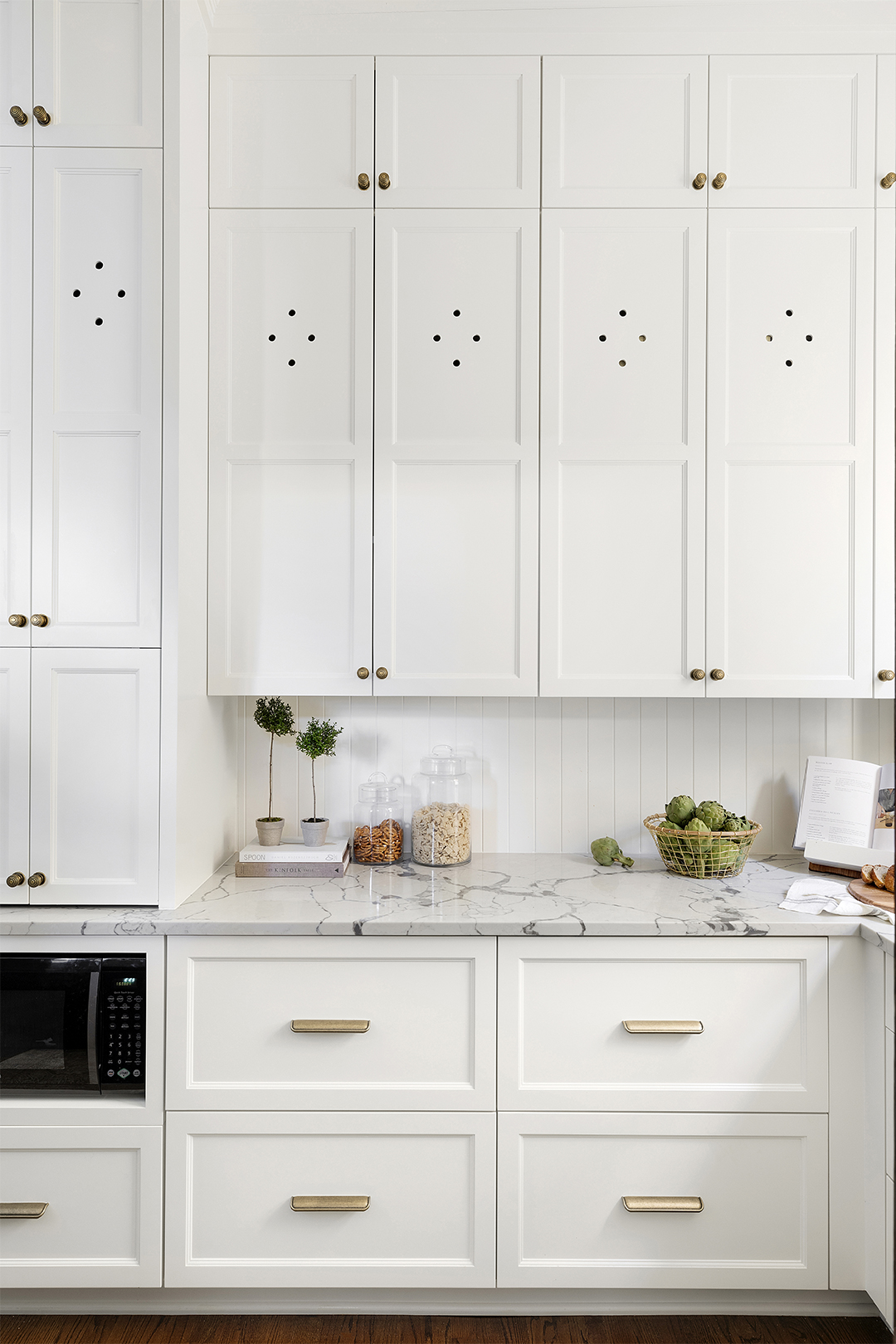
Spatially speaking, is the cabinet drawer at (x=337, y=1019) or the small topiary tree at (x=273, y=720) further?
the small topiary tree at (x=273, y=720)

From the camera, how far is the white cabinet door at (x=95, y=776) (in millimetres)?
1690

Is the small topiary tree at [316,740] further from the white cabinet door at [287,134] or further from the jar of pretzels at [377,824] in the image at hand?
the white cabinet door at [287,134]

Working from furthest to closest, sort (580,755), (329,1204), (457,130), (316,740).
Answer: (580,755)
(316,740)
(457,130)
(329,1204)

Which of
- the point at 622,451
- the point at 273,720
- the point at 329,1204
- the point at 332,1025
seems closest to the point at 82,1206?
the point at 329,1204

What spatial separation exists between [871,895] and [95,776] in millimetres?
1688

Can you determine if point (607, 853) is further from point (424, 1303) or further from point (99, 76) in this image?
point (99, 76)

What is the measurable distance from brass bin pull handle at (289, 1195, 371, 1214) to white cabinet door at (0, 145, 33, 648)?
1.26 metres

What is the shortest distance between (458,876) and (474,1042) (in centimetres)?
42

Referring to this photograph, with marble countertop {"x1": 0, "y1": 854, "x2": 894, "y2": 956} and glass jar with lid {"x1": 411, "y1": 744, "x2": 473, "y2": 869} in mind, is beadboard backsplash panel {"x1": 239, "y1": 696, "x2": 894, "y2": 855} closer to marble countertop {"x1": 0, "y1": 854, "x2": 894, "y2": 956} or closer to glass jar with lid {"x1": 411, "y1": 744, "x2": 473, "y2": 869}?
glass jar with lid {"x1": 411, "y1": 744, "x2": 473, "y2": 869}

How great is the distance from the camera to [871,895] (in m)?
1.78

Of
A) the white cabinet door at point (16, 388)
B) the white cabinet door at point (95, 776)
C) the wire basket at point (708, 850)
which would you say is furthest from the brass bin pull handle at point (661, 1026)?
the white cabinet door at point (16, 388)

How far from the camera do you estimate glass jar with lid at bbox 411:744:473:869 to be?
→ 206cm

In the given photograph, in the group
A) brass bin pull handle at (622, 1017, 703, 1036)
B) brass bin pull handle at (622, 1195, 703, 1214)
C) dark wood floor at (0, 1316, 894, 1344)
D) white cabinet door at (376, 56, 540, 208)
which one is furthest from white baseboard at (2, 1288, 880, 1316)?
white cabinet door at (376, 56, 540, 208)

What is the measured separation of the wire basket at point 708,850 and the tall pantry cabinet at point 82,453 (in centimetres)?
119
